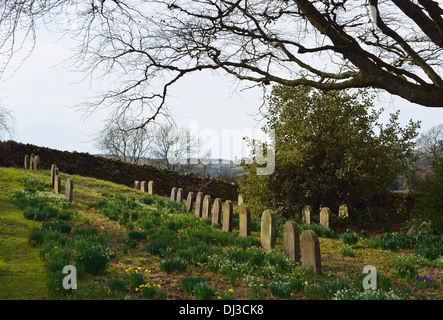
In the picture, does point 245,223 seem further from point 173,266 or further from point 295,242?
point 173,266

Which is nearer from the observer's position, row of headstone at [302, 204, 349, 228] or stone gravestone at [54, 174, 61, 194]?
row of headstone at [302, 204, 349, 228]

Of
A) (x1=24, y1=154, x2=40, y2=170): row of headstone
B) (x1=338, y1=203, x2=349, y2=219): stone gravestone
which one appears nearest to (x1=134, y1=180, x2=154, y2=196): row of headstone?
(x1=24, y1=154, x2=40, y2=170): row of headstone

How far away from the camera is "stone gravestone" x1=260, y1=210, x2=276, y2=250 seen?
722 centimetres

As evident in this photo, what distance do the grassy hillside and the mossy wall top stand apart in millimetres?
13059

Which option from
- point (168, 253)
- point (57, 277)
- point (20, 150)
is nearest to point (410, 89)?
point (168, 253)

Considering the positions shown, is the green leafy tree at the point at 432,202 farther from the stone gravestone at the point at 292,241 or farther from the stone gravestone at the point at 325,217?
Result: the stone gravestone at the point at 292,241

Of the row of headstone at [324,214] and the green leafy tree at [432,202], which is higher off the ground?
the green leafy tree at [432,202]

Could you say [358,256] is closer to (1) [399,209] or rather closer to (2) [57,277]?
(2) [57,277]

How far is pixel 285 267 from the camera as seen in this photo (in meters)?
5.64

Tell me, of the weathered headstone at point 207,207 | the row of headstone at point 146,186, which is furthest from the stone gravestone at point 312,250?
the row of headstone at point 146,186

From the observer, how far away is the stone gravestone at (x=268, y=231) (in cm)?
722

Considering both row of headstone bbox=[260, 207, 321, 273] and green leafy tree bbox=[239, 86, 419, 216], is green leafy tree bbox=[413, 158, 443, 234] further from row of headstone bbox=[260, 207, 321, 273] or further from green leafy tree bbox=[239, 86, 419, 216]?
row of headstone bbox=[260, 207, 321, 273]

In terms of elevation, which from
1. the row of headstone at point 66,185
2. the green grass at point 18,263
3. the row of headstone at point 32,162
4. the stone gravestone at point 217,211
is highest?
the row of headstone at point 32,162

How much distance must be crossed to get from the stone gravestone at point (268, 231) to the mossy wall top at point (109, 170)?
46.2 feet
